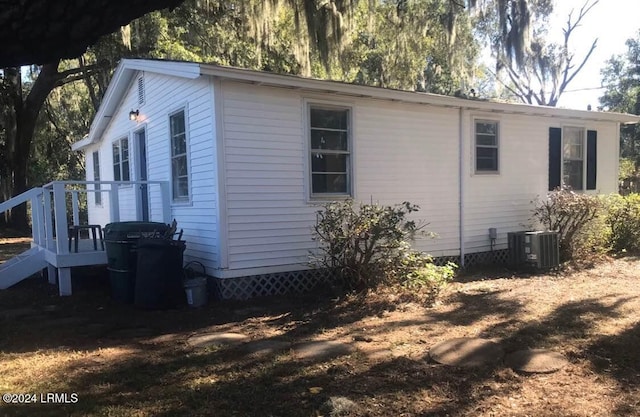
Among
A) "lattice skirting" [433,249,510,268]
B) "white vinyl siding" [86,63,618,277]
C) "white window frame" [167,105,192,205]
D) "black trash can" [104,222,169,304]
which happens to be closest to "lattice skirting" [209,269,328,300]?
"white vinyl siding" [86,63,618,277]

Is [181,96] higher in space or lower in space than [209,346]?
higher

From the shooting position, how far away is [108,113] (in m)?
11.8

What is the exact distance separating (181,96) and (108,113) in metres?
4.62

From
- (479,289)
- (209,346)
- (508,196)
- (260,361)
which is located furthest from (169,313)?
(508,196)

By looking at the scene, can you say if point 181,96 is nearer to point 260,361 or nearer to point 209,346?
point 209,346

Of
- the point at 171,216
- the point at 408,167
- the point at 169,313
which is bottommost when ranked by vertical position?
the point at 169,313

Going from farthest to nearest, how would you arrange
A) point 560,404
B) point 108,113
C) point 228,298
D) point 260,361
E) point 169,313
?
point 108,113
point 228,298
point 169,313
point 260,361
point 560,404

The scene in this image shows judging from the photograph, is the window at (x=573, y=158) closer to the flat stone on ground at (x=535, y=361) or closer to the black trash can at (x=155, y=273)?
the flat stone on ground at (x=535, y=361)

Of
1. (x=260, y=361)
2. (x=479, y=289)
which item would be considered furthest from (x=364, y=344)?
(x=479, y=289)

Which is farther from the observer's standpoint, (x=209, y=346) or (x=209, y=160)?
(x=209, y=160)

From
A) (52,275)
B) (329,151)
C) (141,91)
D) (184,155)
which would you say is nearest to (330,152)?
(329,151)

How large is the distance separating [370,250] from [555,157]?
594 cm

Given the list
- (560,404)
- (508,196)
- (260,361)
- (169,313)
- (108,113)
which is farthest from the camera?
(108,113)

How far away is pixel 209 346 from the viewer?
4.98m
